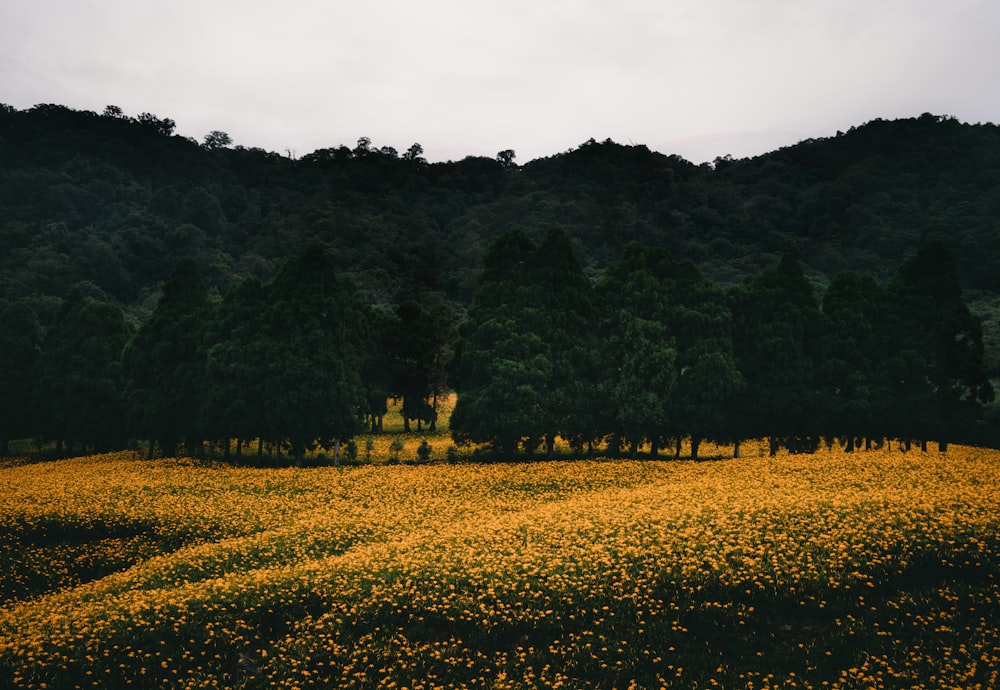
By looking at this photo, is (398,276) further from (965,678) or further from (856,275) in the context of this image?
(965,678)

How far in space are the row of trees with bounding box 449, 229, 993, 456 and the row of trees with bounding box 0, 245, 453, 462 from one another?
339 inches

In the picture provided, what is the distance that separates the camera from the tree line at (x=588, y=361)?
38219mm

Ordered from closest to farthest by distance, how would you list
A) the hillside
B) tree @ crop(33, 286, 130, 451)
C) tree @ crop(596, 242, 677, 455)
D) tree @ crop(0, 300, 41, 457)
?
tree @ crop(596, 242, 677, 455) < tree @ crop(33, 286, 130, 451) < tree @ crop(0, 300, 41, 457) < the hillside

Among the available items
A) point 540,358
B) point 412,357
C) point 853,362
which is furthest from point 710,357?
point 412,357

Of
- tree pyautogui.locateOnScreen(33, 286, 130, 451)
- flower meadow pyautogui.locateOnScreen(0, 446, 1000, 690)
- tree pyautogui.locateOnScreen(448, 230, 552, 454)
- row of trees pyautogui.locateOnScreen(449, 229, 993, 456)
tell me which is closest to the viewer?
flower meadow pyautogui.locateOnScreen(0, 446, 1000, 690)

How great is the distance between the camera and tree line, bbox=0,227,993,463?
3822 cm

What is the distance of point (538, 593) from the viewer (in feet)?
53.6

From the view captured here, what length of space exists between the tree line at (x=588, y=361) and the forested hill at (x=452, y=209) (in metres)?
48.6

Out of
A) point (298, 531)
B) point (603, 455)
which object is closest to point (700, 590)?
point (298, 531)

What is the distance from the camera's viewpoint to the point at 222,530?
25.7 metres

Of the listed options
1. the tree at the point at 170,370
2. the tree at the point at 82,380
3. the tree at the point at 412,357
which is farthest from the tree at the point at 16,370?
the tree at the point at 412,357

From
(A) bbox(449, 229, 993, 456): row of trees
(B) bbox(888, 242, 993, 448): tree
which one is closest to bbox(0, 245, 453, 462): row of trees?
(A) bbox(449, 229, 993, 456): row of trees

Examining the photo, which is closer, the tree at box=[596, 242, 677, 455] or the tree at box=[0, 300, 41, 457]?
the tree at box=[596, 242, 677, 455]

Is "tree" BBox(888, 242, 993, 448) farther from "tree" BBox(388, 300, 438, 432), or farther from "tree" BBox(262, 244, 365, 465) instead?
"tree" BBox(388, 300, 438, 432)
